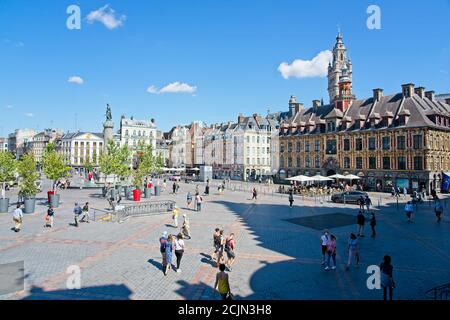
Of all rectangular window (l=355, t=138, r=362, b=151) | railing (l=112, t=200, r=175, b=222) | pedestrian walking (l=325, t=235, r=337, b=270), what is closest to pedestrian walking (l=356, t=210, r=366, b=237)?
pedestrian walking (l=325, t=235, r=337, b=270)

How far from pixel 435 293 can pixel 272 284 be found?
16.2 feet

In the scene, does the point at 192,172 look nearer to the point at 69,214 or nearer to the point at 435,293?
the point at 69,214

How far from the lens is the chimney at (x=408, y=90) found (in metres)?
48.8

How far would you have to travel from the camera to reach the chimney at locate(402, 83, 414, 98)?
4884 centimetres

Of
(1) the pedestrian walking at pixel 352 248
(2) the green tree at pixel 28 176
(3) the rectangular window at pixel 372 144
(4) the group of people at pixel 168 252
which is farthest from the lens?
(3) the rectangular window at pixel 372 144

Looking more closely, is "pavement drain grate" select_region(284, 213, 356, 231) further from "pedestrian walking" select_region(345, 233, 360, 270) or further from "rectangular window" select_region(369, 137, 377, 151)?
"rectangular window" select_region(369, 137, 377, 151)

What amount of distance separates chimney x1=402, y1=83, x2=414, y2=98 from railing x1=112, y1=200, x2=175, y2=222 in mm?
39212

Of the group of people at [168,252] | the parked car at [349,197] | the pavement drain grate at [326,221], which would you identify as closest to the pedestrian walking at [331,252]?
the group of people at [168,252]

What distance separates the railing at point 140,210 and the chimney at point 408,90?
39212 millimetres

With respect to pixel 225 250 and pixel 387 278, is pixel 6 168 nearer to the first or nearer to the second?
pixel 225 250

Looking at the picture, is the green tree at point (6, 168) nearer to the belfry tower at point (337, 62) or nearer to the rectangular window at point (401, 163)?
the rectangular window at point (401, 163)

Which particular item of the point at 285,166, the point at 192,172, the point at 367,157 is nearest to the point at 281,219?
the point at 367,157

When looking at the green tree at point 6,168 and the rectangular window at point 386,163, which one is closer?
the green tree at point 6,168
